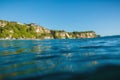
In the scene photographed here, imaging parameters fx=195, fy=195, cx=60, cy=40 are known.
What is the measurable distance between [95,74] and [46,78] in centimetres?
274

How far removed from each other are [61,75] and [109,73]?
2.72 meters

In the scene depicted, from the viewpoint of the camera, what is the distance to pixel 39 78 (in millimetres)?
10445

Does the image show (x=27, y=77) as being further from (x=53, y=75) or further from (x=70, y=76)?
(x=70, y=76)

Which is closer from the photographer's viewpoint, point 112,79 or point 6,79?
point 112,79

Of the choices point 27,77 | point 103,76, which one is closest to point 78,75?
point 103,76

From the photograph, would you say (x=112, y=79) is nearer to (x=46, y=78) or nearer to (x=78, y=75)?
(x=78, y=75)

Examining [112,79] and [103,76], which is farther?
[103,76]

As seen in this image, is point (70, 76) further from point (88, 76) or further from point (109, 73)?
point (109, 73)

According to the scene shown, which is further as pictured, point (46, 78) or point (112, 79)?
point (46, 78)

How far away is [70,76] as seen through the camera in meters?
10.6

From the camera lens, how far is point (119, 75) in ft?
34.0

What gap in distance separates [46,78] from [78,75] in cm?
181

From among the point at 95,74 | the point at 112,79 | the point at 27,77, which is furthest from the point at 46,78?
the point at 112,79

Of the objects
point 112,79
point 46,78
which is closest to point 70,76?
point 46,78
